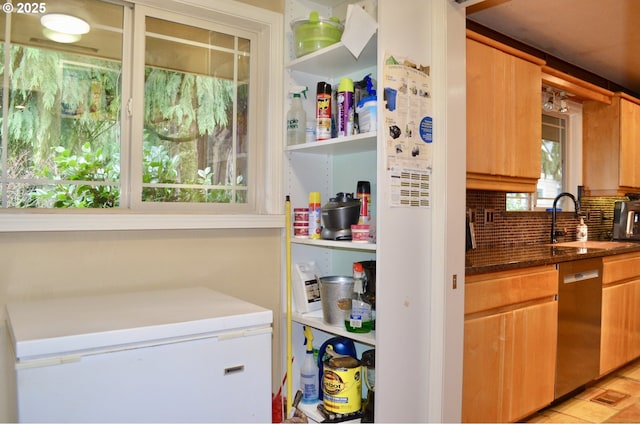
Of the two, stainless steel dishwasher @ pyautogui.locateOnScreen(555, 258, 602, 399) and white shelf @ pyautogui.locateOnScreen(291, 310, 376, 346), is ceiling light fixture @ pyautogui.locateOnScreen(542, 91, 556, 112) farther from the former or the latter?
white shelf @ pyautogui.locateOnScreen(291, 310, 376, 346)

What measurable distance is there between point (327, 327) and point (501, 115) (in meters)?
1.60

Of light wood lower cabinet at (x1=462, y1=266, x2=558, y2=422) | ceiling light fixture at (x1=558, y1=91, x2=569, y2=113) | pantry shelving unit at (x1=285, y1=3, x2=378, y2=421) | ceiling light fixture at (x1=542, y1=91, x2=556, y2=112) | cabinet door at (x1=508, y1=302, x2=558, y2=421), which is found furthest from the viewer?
ceiling light fixture at (x1=558, y1=91, x2=569, y2=113)

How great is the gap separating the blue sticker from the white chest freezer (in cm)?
91

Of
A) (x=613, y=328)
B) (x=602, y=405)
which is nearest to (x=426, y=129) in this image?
(x=602, y=405)

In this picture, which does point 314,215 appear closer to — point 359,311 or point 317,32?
point 359,311

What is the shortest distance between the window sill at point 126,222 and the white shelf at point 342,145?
0.32m

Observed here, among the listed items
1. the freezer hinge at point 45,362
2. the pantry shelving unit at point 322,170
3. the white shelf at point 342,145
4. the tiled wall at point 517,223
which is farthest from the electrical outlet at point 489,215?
the freezer hinge at point 45,362

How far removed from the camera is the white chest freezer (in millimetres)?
1019

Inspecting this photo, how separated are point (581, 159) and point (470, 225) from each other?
1.87 m

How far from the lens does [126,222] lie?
1.64m

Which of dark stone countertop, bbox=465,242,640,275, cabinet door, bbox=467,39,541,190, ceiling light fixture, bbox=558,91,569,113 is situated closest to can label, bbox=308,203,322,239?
dark stone countertop, bbox=465,242,640,275

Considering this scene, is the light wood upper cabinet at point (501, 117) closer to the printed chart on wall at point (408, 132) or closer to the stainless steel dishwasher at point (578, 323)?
the stainless steel dishwasher at point (578, 323)

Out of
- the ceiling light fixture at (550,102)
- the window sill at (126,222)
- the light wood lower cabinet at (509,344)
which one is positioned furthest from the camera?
the ceiling light fixture at (550,102)

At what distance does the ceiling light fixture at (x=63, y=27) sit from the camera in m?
1.66
